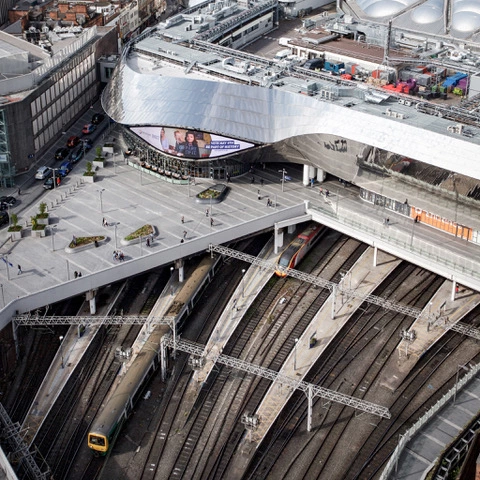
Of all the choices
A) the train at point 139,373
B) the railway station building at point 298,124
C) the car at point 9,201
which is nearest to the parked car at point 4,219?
the car at point 9,201

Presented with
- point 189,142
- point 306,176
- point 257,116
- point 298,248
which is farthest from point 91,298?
point 306,176

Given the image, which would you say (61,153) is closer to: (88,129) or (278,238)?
(88,129)

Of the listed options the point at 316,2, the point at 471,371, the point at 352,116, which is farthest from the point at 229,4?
the point at 471,371

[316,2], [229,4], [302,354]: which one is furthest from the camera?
[316,2]

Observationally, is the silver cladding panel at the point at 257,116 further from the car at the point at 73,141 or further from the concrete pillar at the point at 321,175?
the car at the point at 73,141

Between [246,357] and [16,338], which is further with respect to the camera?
[246,357]

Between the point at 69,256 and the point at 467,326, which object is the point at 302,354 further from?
the point at 69,256

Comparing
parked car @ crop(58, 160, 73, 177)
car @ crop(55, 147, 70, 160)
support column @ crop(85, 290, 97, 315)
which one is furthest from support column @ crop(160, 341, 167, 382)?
car @ crop(55, 147, 70, 160)
